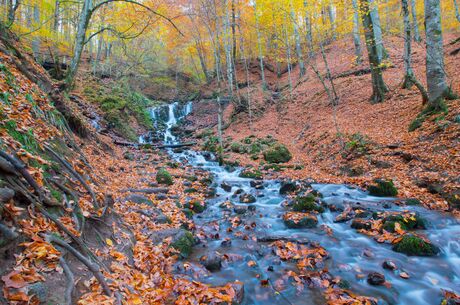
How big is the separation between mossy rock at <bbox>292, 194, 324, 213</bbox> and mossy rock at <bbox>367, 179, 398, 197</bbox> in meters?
1.80

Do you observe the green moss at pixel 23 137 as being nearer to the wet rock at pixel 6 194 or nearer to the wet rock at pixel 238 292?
the wet rock at pixel 6 194

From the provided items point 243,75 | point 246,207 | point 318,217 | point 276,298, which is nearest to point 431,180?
point 318,217

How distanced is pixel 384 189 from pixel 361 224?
85.8 inches

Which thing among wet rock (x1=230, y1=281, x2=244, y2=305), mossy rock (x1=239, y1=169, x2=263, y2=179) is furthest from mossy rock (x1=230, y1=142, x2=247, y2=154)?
wet rock (x1=230, y1=281, x2=244, y2=305)

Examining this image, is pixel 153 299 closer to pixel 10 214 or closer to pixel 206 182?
pixel 10 214

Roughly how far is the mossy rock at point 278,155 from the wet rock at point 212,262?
897 centimetres

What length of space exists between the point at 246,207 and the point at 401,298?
15.6ft

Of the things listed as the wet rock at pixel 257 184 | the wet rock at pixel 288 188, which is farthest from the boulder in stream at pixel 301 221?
the wet rock at pixel 257 184

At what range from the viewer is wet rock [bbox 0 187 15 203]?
270cm

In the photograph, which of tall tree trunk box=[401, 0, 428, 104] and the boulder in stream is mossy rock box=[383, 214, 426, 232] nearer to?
the boulder in stream

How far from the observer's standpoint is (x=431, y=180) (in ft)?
24.9

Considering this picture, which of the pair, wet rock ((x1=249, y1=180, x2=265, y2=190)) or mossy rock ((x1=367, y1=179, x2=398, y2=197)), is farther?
wet rock ((x1=249, y1=180, x2=265, y2=190))

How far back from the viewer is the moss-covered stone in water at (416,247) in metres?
5.36

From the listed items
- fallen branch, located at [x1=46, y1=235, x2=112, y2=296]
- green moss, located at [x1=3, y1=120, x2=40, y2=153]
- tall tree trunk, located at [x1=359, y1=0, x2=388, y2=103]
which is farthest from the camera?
tall tree trunk, located at [x1=359, y1=0, x2=388, y2=103]
